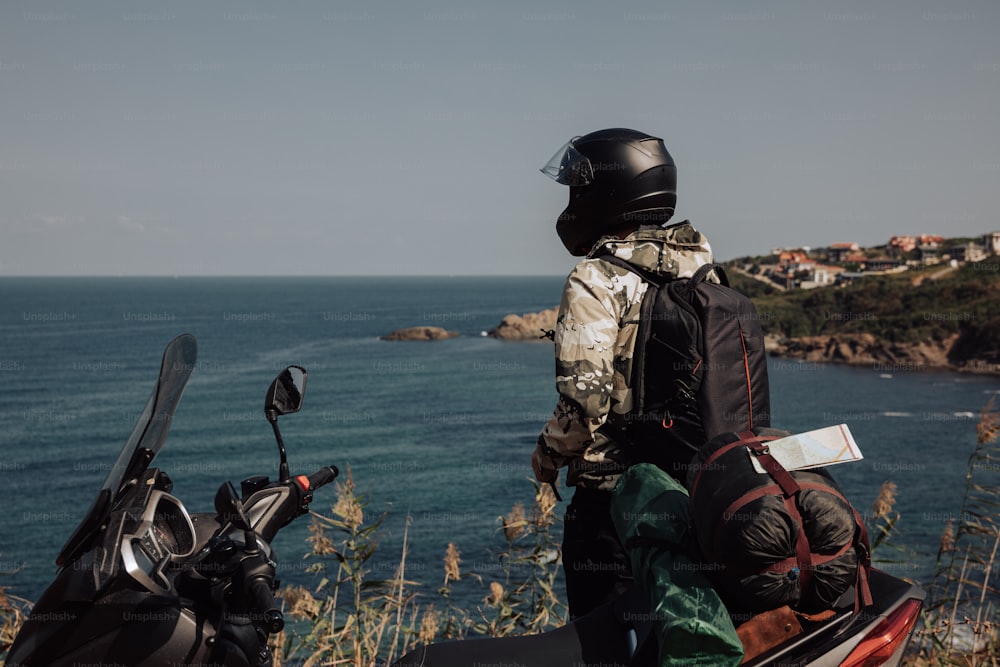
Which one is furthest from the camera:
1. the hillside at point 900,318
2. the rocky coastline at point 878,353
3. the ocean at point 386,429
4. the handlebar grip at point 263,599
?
the hillside at point 900,318

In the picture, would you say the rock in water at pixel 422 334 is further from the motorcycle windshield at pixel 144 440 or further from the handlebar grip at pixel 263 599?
the handlebar grip at pixel 263 599

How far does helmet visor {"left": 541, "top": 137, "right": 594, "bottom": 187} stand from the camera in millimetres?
3824

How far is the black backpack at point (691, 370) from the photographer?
3.19 metres

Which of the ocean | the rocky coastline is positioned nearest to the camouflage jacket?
the ocean

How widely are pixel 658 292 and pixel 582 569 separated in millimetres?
1216

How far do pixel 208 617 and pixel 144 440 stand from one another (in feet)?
1.91

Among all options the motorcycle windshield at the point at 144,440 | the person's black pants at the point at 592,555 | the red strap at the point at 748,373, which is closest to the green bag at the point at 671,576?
the red strap at the point at 748,373

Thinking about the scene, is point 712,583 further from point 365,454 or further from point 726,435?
point 365,454

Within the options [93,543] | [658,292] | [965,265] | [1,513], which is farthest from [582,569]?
Result: [965,265]

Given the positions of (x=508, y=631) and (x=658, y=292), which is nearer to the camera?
(x=658, y=292)

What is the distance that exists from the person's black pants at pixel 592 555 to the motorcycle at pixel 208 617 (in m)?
0.84

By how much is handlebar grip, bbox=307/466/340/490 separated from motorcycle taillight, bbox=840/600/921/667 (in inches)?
68.6

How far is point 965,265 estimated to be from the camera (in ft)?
379

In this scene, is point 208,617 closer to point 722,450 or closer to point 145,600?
point 145,600
